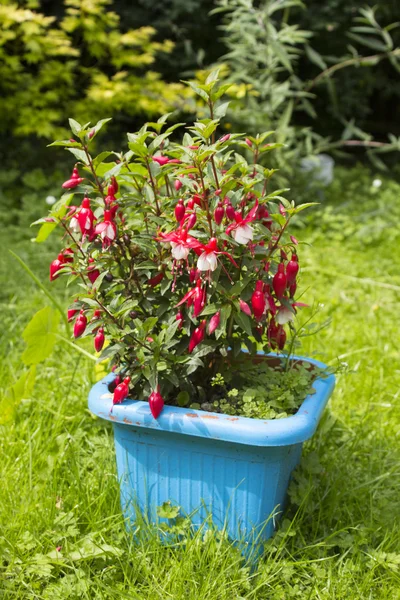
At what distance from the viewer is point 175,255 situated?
48.6 inches

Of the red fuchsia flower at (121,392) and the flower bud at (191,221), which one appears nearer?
the flower bud at (191,221)

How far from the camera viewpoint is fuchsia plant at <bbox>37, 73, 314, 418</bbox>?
131 cm

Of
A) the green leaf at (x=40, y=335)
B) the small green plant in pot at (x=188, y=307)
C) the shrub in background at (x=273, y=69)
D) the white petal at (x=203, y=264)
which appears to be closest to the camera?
the white petal at (x=203, y=264)

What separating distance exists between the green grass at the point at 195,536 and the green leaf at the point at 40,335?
209 millimetres

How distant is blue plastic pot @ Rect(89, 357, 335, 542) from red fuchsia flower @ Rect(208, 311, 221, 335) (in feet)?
0.62

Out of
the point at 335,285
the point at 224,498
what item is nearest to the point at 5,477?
the point at 224,498

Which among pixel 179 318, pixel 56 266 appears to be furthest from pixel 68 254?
pixel 179 318

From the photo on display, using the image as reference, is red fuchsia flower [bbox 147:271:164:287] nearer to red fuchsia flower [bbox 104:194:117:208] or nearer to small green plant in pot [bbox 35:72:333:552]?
small green plant in pot [bbox 35:72:333:552]

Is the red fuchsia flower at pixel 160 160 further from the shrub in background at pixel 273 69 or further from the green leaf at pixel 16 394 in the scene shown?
the shrub in background at pixel 273 69

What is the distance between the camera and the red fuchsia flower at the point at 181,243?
1.23 m

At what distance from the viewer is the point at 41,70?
14.4 ft

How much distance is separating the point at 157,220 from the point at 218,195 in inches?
6.2

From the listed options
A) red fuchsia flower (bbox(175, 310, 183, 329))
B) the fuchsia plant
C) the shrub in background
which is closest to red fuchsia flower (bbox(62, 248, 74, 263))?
the fuchsia plant

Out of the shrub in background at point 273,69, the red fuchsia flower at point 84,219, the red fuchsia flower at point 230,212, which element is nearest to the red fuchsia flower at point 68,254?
the red fuchsia flower at point 84,219
